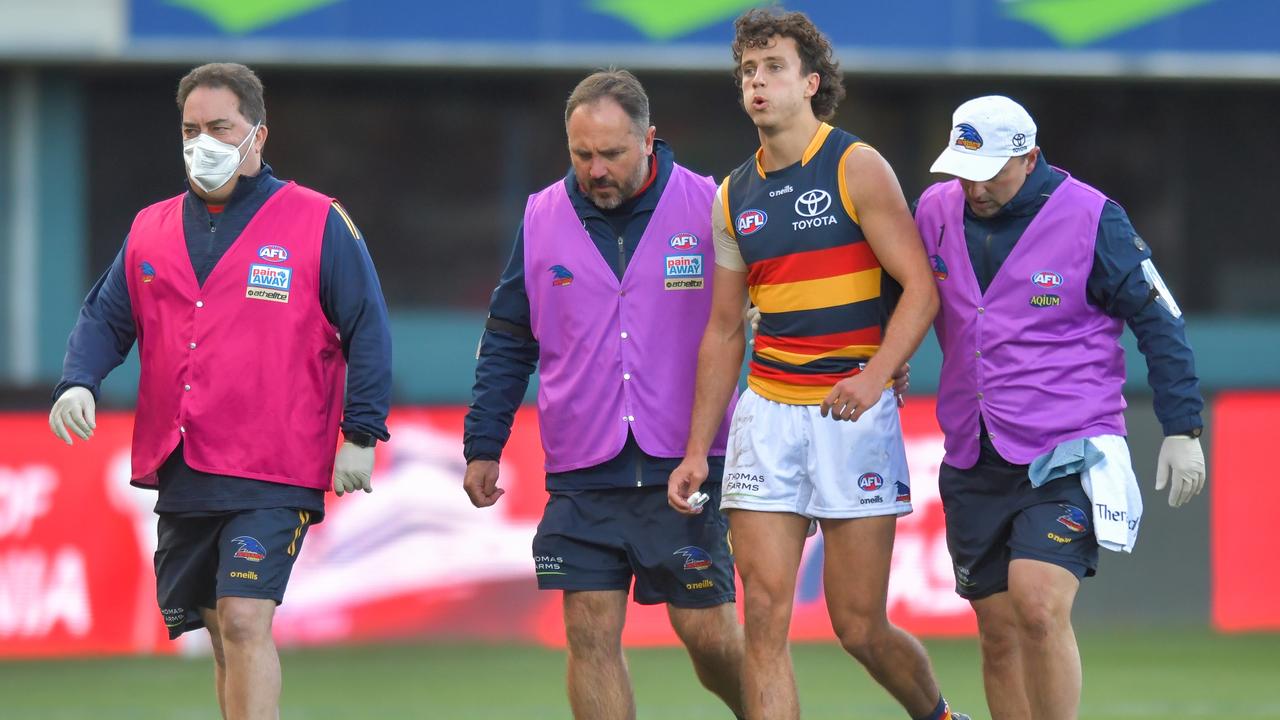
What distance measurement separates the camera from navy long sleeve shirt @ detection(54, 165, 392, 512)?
6496 mm

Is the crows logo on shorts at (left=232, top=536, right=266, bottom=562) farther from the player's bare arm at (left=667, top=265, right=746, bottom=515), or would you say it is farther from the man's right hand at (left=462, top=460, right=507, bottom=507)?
the player's bare arm at (left=667, top=265, right=746, bottom=515)

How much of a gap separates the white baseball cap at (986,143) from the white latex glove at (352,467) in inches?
86.4

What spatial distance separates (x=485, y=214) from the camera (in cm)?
1814

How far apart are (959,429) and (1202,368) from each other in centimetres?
1258

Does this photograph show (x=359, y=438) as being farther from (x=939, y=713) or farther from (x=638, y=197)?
(x=939, y=713)

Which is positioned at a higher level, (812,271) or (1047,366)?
(812,271)

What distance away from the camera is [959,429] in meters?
6.70

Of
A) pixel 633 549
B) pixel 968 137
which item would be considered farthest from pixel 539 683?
pixel 968 137

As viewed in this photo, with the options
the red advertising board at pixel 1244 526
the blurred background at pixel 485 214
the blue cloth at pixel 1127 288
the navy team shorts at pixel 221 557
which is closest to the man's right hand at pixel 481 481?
the navy team shorts at pixel 221 557

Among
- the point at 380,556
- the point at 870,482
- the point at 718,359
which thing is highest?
the point at 718,359

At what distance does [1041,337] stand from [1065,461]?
1.43 feet

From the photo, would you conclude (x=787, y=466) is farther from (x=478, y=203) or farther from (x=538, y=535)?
(x=478, y=203)

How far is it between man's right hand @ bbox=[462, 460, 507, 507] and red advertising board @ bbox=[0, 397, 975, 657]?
4660 millimetres

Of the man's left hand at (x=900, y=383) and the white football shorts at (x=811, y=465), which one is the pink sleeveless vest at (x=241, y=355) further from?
the man's left hand at (x=900, y=383)
